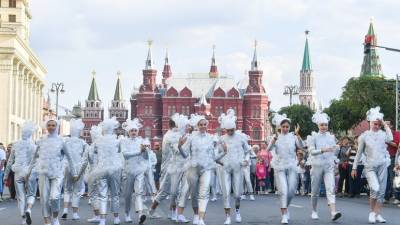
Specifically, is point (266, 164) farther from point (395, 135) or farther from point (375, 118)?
point (375, 118)

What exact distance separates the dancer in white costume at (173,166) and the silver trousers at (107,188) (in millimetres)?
1455

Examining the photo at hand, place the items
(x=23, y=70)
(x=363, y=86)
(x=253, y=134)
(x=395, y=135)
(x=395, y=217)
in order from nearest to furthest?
(x=395, y=217), (x=395, y=135), (x=23, y=70), (x=363, y=86), (x=253, y=134)

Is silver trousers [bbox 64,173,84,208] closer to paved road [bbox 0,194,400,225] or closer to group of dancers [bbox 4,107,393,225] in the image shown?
paved road [bbox 0,194,400,225]

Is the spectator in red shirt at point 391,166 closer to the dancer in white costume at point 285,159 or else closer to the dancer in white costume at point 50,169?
the dancer in white costume at point 285,159

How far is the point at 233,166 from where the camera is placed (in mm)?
17156

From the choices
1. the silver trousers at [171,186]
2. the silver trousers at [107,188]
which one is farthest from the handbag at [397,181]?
the silver trousers at [107,188]

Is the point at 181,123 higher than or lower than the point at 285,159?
higher

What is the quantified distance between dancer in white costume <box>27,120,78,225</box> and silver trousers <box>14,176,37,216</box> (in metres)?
0.66

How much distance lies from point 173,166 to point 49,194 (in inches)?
118

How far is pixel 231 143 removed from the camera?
17484 millimetres

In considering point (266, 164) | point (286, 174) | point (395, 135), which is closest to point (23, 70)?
point (266, 164)

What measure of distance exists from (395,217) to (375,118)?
2544 mm

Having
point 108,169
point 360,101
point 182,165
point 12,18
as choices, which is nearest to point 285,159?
point 182,165

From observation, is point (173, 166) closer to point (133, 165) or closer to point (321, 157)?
point (133, 165)
